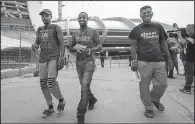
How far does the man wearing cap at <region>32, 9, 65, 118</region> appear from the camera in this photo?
3.31 m

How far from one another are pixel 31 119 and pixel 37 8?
6747 cm

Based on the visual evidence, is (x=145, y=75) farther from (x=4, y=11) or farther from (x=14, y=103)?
(x=4, y=11)

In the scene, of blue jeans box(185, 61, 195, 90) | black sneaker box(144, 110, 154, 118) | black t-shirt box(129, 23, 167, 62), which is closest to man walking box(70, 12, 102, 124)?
black t-shirt box(129, 23, 167, 62)

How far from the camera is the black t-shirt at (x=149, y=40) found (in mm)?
3254

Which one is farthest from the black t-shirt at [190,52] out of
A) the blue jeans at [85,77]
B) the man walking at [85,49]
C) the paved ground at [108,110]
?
the blue jeans at [85,77]

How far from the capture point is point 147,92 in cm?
328

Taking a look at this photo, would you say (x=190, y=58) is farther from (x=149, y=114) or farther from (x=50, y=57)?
(x=50, y=57)

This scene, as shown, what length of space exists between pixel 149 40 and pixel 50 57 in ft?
5.07

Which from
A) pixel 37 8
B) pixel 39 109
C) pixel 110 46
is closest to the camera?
pixel 39 109

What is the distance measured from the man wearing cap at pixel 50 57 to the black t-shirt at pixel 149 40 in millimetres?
1217

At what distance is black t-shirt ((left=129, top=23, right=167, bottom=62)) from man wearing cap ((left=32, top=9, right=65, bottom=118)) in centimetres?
122

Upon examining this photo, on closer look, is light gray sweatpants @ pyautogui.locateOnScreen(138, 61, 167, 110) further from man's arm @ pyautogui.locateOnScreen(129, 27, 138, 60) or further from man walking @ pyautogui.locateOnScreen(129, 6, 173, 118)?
man's arm @ pyautogui.locateOnScreen(129, 27, 138, 60)

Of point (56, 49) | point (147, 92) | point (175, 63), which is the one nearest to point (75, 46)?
point (56, 49)

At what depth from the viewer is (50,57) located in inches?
132
